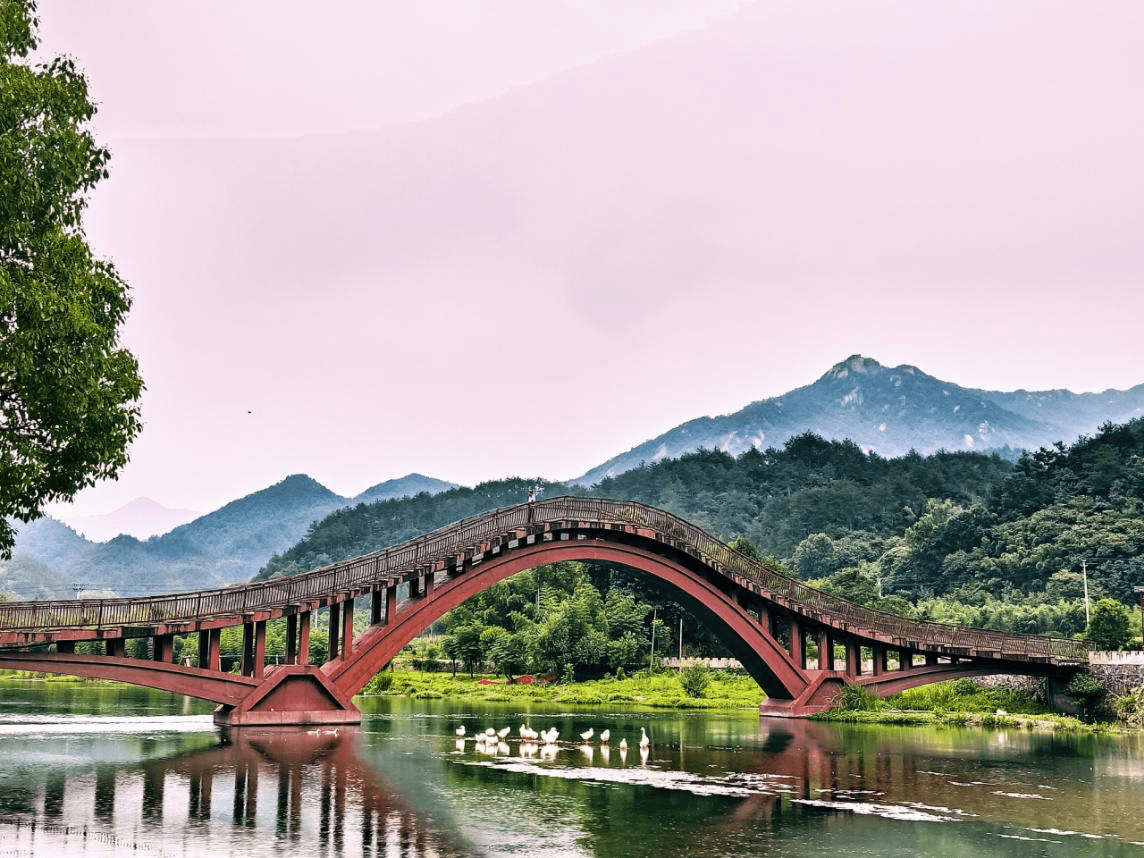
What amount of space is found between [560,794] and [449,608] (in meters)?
19.1

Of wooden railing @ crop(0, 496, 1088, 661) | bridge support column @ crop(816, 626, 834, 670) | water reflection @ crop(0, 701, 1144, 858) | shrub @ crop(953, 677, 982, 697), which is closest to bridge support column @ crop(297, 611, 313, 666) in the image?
wooden railing @ crop(0, 496, 1088, 661)

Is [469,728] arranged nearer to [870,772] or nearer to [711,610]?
[711,610]

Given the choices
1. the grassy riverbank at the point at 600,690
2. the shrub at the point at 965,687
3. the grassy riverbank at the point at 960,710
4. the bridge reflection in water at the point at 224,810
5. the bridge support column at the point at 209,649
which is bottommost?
the grassy riverbank at the point at 600,690

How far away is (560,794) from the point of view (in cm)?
2512

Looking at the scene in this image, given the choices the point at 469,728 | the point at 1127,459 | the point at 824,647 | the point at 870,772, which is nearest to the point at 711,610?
the point at 824,647

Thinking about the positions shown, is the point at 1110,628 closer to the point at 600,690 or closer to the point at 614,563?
the point at 614,563

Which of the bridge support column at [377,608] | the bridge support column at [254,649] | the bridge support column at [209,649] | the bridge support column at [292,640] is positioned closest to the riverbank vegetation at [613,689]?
the bridge support column at [377,608]

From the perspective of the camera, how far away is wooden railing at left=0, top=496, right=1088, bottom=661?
112 ft

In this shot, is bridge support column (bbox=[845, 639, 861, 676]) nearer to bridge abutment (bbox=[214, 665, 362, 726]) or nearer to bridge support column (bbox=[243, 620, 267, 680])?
bridge abutment (bbox=[214, 665, 362, 726])

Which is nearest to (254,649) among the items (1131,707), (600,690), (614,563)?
(614,563)

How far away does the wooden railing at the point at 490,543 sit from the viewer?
3416 cm

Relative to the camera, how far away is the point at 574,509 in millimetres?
47281

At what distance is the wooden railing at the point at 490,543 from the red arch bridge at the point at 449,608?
6cm

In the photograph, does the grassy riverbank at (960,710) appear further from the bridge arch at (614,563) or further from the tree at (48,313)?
the tree at (48,313)
